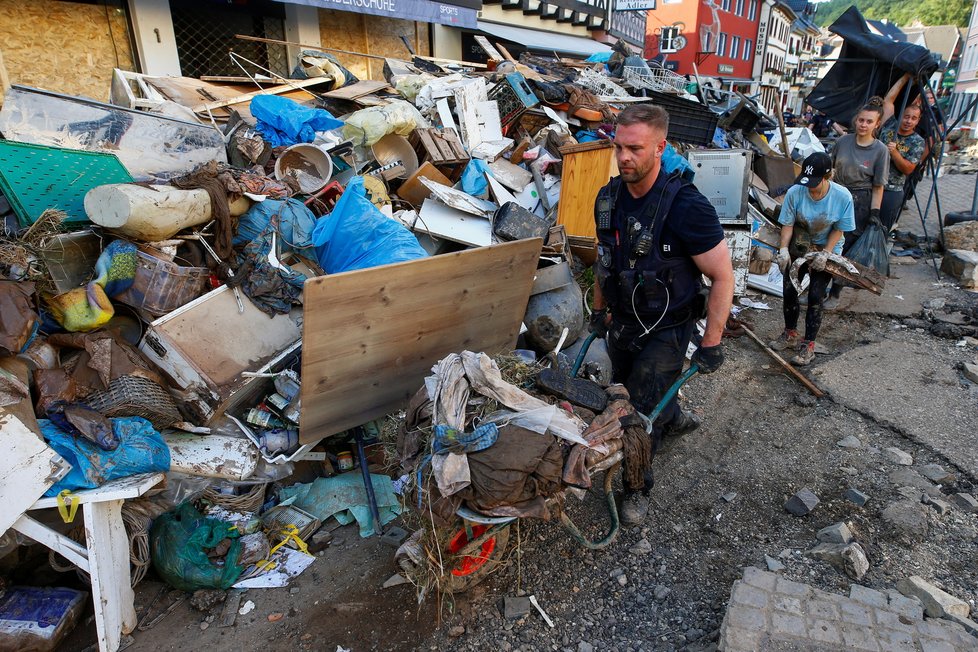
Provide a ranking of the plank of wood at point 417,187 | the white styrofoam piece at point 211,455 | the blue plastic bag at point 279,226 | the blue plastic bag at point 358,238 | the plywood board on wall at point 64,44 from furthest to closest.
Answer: the plywood board on wall at point 64,44 < the plank of wood at point 417,187 < the blue plastic bag at point 279,226 < the blue plastic bag at point 358,238 < the white styrofoam piece at point 211,455

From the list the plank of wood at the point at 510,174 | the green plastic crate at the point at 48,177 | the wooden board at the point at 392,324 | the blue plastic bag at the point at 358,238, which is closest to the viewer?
the wooden board at the point at 392,324

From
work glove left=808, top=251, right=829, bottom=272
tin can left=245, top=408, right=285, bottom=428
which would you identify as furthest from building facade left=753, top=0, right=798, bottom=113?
tin can left=245, top=408, right=285, bottom=428

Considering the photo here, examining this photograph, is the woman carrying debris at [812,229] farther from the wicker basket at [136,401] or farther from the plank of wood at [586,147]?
the wicker basket at [136,401]

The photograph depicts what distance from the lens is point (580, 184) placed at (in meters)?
5.62

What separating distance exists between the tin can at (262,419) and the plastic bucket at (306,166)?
1950 mm

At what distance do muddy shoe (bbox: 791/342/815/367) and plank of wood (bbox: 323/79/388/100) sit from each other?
205 inches

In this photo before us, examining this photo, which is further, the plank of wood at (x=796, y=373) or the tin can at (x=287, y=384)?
the plank of wood at (x=796, y=373)

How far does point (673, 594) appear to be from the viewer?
251 cm

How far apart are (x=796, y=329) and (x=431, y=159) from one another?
12.6 ft

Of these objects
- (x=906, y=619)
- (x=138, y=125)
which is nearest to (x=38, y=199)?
(x=138, y=125)

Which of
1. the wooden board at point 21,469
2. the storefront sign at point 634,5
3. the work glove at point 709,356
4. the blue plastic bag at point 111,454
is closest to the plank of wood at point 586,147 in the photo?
the work glove at point 709,356

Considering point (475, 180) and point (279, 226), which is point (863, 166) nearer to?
point (475, 180)

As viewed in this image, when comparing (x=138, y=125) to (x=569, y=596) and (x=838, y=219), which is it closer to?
(x=569, y=596)

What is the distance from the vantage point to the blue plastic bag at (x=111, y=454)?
240 cm
